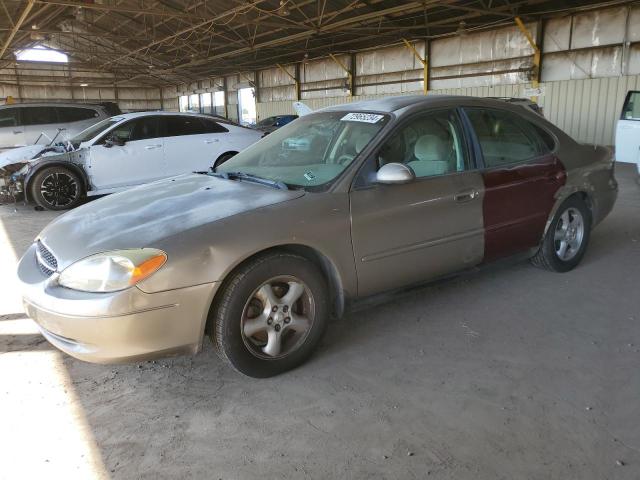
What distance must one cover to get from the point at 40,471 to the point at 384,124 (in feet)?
8.42

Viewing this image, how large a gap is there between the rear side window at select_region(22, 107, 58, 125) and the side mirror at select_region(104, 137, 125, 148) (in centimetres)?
600

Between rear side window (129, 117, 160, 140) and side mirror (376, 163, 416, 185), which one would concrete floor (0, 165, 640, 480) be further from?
rear side window (129, 117, 160, 140)

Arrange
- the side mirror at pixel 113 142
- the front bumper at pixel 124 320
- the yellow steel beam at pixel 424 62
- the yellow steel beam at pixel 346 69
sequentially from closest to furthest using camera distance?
the front bumper at pixel 124 320, the side mirror at pixel 113 142, the yellow steel beam at pixel 424 62, the yellow steel beam at pixel 346 69

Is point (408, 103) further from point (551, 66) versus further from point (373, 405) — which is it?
point (551, 66)

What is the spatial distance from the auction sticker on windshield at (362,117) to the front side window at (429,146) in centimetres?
21

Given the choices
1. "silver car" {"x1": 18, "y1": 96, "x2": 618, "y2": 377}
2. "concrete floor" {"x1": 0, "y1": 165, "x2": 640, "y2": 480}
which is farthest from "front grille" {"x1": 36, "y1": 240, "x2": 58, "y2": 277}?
"concrete floor" {"x1": 0, "y1": 165, "x2": 640, "y2": 480}

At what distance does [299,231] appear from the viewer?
2.69 m

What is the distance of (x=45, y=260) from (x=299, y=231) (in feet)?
4.55

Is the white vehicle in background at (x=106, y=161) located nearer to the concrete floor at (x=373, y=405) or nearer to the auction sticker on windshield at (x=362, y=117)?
the concrete floor at (x=373, y=405)

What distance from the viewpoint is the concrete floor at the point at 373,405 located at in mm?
2096

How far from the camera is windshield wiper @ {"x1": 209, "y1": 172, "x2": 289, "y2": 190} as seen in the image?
9.83 ft

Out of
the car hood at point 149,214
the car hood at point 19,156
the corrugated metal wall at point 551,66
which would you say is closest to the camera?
the car hood at point 149,214

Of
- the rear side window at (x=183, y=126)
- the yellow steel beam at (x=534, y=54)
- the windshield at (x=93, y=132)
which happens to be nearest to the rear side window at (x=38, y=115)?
the windshield at (x=93, y=132)

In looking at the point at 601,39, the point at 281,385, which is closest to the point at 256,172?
the point at 281,385
